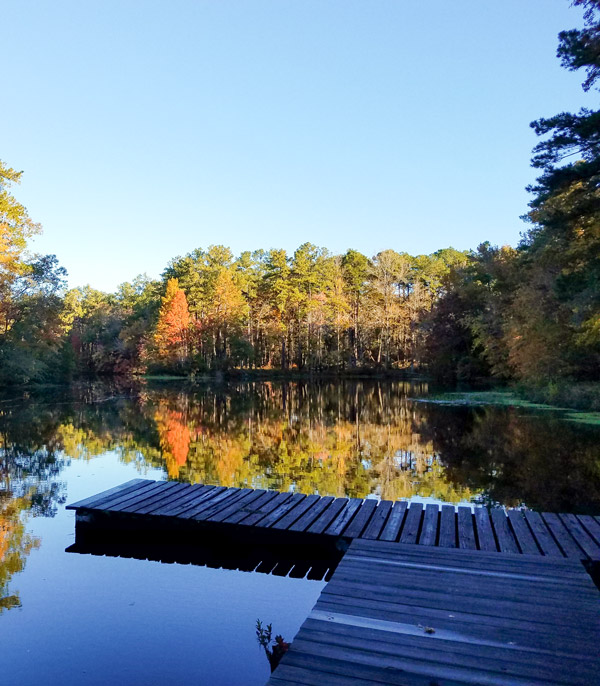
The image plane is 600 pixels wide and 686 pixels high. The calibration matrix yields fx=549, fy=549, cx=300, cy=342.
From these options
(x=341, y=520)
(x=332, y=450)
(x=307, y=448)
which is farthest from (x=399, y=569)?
(x=307, y=448)

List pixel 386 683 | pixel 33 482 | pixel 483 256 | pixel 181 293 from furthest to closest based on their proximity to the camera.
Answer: pixel 181 293 < pixel 483 256 < pixel 33 482 < pixel 386 683

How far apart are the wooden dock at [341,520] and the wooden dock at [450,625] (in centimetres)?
59

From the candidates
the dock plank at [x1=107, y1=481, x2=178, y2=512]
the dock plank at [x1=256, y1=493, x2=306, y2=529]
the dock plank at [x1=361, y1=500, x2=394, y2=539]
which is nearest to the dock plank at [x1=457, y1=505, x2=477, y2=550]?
the dock plank at [x1=361, y1=500, x2=394, y2=539]

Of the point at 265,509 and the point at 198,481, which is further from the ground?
the point at 265,509

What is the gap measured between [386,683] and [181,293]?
49354 mm

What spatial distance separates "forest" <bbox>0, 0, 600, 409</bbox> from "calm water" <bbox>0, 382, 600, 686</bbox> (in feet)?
14.1

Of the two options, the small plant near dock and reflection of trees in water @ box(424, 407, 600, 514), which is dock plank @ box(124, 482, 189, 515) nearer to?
the small plant near dock

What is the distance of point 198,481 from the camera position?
9508 millimetres

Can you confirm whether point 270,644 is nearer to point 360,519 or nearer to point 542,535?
point 360,519

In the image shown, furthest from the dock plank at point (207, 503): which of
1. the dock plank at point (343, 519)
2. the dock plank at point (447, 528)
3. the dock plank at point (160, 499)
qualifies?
the dock plank at point (447, 528)

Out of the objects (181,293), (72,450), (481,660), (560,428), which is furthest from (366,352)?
(481,660)

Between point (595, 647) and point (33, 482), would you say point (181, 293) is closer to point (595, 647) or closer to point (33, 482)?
point (33, 482)

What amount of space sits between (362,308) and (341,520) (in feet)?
165

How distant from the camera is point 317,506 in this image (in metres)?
6.51
